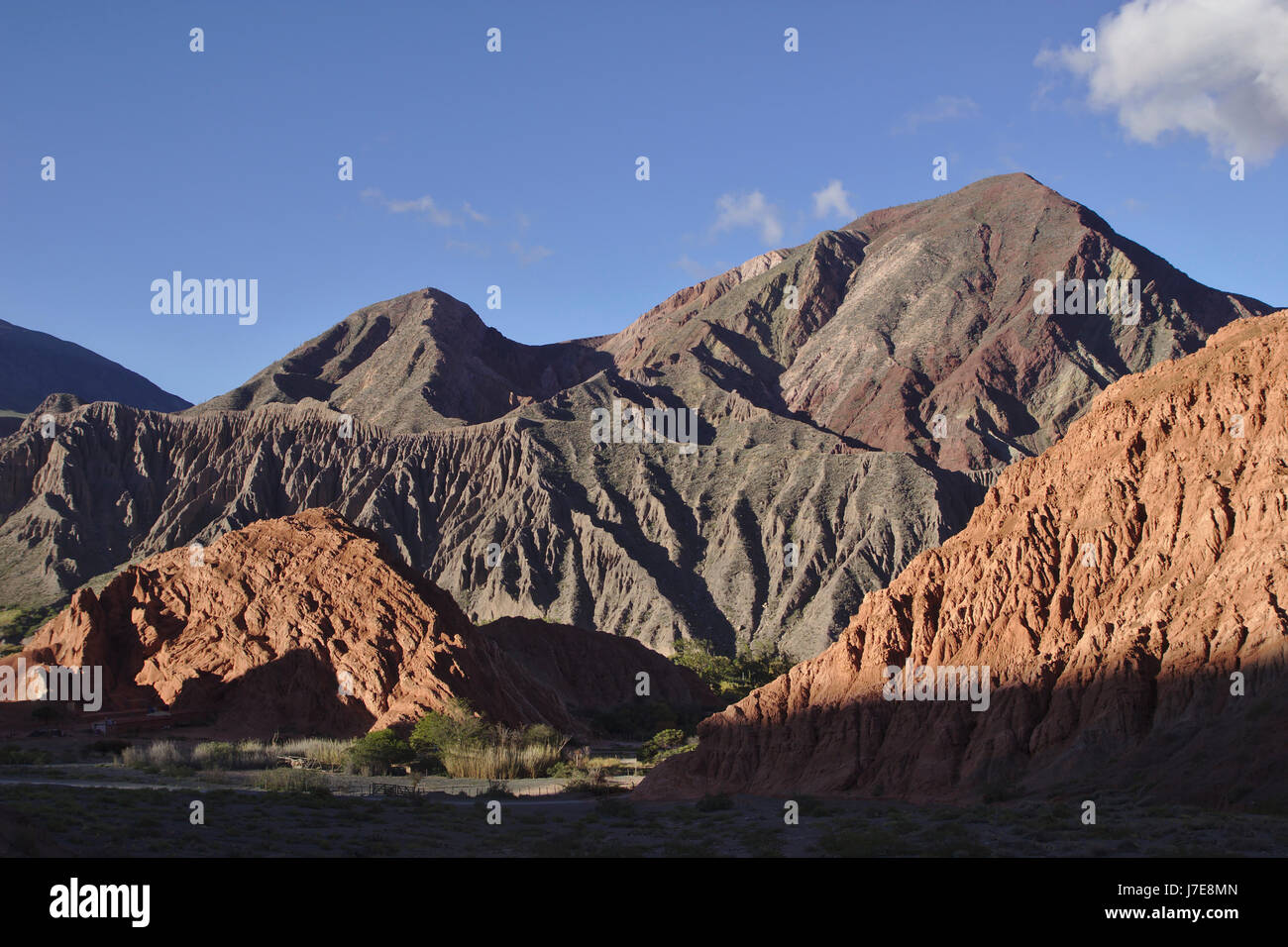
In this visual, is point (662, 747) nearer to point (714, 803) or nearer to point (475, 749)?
point (475, 749)

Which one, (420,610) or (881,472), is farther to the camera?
(881,472)

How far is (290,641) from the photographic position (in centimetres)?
5116

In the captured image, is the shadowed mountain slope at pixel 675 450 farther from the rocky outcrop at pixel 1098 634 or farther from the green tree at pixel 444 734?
the rocky outcrop at pixel 1098 634

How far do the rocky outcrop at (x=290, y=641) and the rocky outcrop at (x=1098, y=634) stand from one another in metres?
17.4

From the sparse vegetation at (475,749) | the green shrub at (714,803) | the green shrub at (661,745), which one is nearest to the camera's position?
the green shrub at (714,803)

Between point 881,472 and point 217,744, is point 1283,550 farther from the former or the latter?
point 881,472

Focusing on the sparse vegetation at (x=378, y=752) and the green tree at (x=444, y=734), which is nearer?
the sparse vegetation at (x=378, y=752)

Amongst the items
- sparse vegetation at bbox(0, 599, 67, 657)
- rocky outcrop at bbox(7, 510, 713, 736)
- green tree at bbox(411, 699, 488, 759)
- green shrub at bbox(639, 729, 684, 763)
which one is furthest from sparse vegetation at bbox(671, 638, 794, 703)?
sparse vegetation at bbox(0, 599, 67, 657)

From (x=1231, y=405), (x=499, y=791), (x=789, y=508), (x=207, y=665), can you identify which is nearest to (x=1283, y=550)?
(x=1231, y=405)

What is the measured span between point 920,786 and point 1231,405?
13.1 meters

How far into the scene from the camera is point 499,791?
3478cm

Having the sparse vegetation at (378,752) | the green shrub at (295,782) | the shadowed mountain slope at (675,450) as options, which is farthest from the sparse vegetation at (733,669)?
the green shrub at (295,782)

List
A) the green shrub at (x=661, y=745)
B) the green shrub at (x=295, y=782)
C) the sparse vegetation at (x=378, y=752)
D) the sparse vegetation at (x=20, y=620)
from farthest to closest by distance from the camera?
1. the sparse vegetation at (x=20, y=620)
2. the green shrub at (x=661, y=745)
3. the sparse vegetation at (x=378, y=752)
4. the green shrub at (x=295, y=782)

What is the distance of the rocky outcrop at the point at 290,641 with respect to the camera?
49188mm
